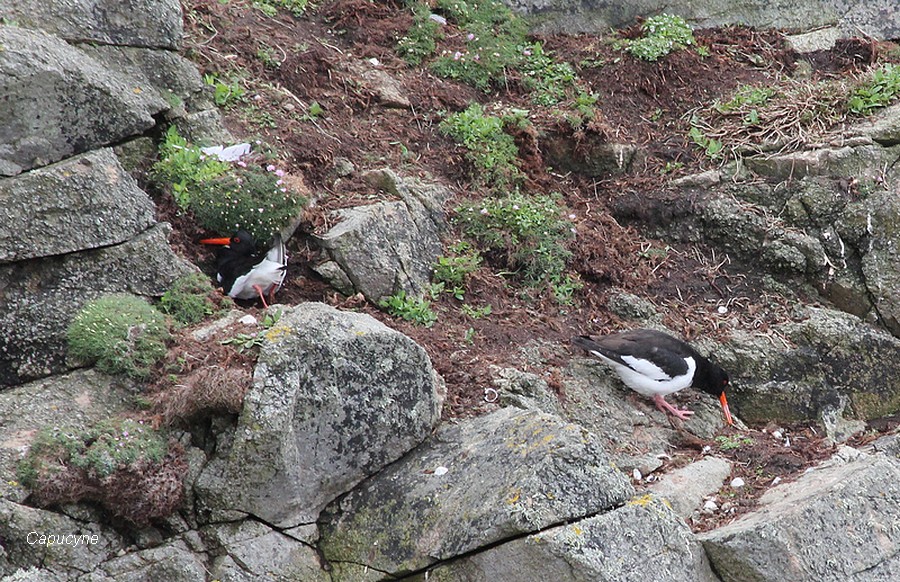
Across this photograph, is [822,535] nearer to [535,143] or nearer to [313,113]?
[535,143]

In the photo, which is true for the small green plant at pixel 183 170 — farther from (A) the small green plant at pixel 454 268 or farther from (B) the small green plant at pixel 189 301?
(A) the small green plant at pixel 454 268

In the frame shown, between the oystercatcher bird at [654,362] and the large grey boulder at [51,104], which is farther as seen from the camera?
the oystercatcher bird at [654,362]

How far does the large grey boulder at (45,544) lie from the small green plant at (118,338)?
3.99 ft

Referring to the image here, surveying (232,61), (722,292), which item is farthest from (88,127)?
(722,292)

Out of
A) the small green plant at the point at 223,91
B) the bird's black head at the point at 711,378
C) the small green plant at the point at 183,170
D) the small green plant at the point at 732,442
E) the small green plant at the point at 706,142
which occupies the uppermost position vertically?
the small green plant at the point at 223,91

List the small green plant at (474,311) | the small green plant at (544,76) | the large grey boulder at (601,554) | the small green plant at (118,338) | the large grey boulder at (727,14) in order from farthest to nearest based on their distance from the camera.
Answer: the large grey boulder at (727,14)
the small green plant at (544,76)
the small green plant at (474,311)
the small green plant at (118,338)
the large grey boulder at (601,554)

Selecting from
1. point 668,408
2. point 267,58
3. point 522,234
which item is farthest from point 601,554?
point 267,58

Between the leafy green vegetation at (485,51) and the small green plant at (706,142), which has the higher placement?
the leafy green vegetation at (485,51)

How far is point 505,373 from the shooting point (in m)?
7.92

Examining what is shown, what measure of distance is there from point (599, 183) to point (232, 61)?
4.11 meters

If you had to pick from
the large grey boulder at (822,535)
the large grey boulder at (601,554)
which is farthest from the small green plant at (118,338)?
the large grey boulder at (822,535)

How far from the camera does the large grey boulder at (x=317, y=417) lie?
634 cm

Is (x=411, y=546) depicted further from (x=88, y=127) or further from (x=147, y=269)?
(x=88, y=127)

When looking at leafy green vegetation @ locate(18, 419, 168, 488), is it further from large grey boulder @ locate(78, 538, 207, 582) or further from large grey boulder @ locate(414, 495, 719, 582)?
large grey boulder @ locate(414, 495, 719, 582)
